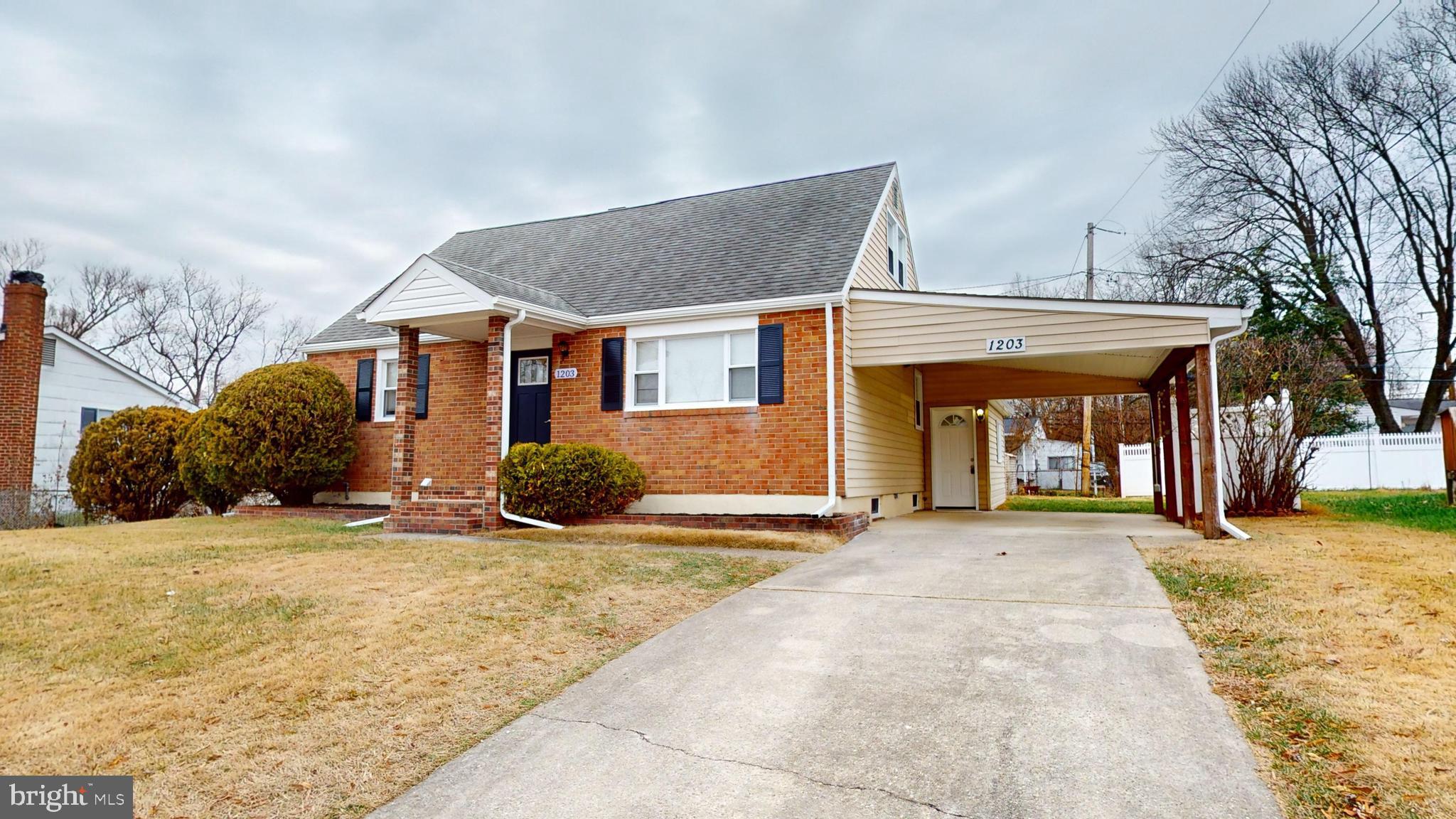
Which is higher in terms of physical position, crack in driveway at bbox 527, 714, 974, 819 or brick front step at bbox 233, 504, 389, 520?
brick front step at bbox 233, 504, 389, 520

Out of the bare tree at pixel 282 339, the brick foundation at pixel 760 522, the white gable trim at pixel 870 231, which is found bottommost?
the brick foundation at pixel 760 522

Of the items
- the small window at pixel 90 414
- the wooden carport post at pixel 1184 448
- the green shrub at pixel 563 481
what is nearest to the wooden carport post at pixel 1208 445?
the wooden carport post at pixel 1184 448

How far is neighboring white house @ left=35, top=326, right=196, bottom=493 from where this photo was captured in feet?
56.0

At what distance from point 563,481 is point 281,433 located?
5.79 m

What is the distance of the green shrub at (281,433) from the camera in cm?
1209

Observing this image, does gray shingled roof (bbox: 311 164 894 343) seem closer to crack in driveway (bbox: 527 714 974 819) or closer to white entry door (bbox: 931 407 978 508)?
white entry door (bbox: 931 407 978 508)

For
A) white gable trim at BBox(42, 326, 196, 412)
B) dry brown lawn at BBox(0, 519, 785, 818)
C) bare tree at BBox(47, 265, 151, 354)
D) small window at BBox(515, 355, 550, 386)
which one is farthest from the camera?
bare tree at BBox(47, 265, 151, 354)

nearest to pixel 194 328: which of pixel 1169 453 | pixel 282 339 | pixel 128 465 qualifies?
pixel 282 339

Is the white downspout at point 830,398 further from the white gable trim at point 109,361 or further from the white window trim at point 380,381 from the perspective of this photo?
the white gable trim at point 109,361

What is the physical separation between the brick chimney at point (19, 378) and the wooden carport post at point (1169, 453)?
2129 centimetres

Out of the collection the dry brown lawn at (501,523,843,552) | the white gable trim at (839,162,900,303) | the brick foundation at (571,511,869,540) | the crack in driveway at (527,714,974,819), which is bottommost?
the crack in driveway at (527,714,974,819)

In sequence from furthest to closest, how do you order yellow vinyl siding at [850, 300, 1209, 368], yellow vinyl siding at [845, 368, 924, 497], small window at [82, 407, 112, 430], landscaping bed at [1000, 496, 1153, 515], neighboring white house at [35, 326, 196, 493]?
1. small window at [82, 407, 112, 430]
2. neighboring white house at [35, 326, 196, 493]
3. landscaping bed at [1000, 496, 1153, 515]
4. yellow vinyl siding at [845, 368, 924, 497]
5. yellow vinyl siding at [850, 300, 1209, 368]

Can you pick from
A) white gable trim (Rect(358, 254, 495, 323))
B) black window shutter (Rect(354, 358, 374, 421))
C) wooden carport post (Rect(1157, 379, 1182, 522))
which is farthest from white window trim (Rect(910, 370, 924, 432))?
black window shutter (Rect(354, 358, 374, 421))

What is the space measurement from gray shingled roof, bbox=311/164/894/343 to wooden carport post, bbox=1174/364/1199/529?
193 inches
